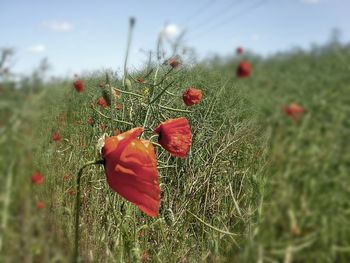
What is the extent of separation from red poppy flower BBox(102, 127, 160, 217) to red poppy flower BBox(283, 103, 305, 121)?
48cm

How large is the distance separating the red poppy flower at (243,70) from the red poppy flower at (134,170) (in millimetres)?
429

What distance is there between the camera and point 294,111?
566 mm

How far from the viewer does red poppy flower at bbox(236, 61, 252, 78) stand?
61cm

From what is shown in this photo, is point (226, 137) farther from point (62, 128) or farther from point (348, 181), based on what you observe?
point (348, 181)

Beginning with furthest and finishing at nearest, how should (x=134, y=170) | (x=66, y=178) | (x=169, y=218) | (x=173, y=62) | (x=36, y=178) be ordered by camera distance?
(x=173, y=62)
(x=169, y=218)
(x=66, y=178)
(x=134, y=170)
(x=36, y=178)

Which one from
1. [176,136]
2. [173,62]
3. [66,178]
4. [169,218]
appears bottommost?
[169,218]

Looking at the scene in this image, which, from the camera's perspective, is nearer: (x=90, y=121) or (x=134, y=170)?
(x=134, y=170)

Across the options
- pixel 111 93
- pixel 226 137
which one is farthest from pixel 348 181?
pixel 226 137

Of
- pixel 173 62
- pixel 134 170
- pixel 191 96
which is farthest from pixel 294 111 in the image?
pixel 173 62

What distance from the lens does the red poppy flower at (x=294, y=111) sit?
567 mm

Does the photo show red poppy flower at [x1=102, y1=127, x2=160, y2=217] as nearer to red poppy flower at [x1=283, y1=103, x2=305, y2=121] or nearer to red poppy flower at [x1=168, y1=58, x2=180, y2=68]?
red poppy flower at [x1=283, y1=103, x2=305, y2=121]

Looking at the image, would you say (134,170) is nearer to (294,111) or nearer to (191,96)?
(294,111)

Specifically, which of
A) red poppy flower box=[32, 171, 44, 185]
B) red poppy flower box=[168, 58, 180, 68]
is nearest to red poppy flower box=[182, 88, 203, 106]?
red poppy flower box=[168, 58, 180, 68]

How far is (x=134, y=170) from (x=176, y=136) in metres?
0.55
